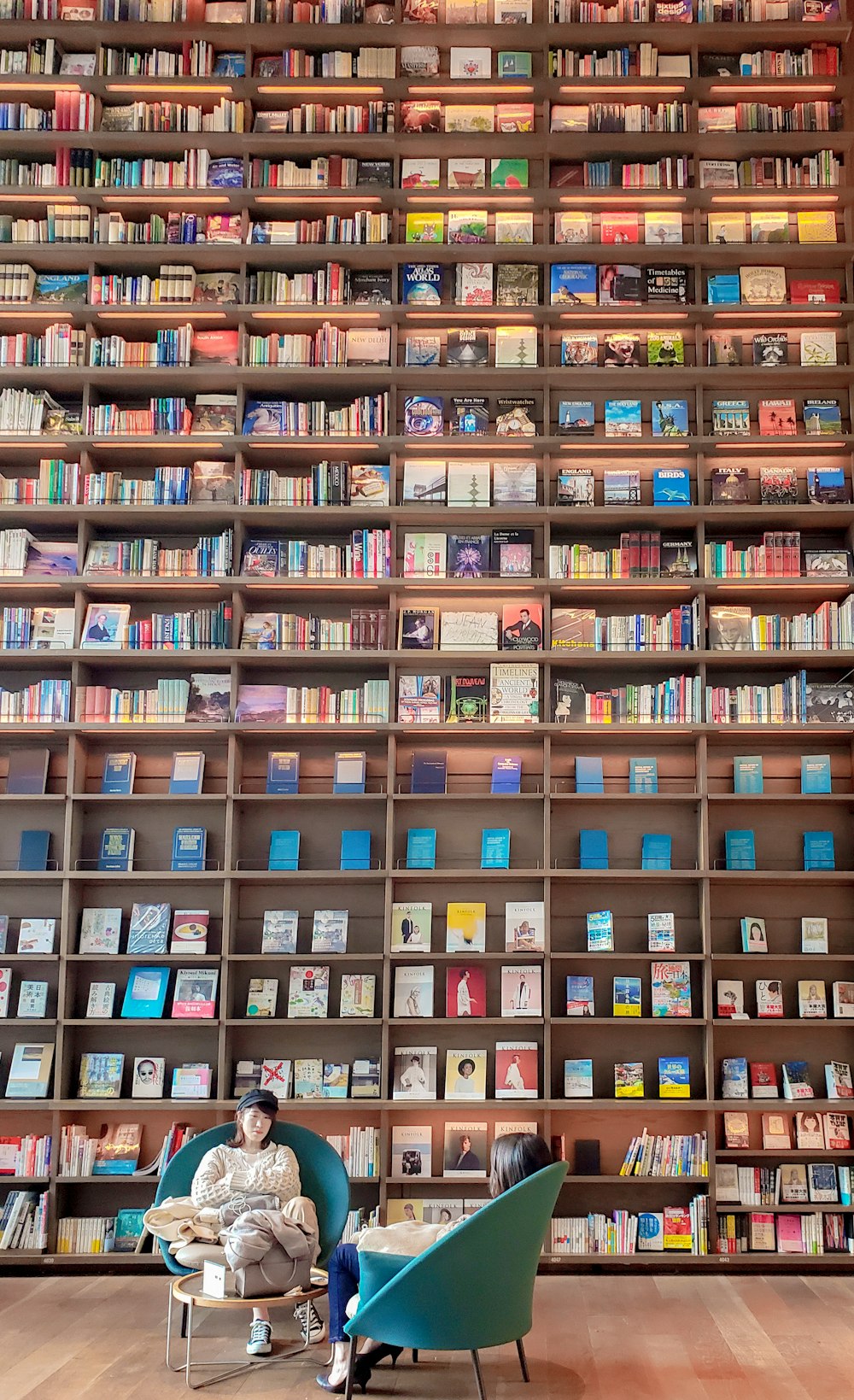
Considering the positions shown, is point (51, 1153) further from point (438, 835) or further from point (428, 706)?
point (428, 706)

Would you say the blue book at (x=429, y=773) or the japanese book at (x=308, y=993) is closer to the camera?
the japanese book at (x=308, y=993)

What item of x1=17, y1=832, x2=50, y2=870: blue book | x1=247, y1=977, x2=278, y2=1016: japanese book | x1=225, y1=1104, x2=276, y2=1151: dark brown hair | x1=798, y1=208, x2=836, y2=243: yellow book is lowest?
x1=225, y1=1104, x2=276, y2=1151: dark brown hair

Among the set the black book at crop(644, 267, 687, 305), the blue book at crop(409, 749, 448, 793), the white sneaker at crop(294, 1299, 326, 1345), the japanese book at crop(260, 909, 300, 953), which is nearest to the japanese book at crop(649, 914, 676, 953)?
the blue book at crop(409, 749, 448, 793)

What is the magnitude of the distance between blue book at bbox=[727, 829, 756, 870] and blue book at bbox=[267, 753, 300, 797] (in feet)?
6.33

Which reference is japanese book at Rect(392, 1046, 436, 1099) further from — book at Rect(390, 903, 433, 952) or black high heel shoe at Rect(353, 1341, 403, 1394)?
black high heel shoe at Rect(353, 1341, 403, 1394)

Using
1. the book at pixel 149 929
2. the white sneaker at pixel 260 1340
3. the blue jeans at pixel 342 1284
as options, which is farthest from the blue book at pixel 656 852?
the white sneaker at pixel 260 1340

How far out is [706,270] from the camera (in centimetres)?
605

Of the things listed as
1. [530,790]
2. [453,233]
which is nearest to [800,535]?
[530,790]

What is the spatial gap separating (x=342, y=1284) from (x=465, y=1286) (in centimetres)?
49

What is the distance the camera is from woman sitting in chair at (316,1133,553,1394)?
3693 millimetres

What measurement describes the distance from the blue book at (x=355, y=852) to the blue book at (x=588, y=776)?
97 centimetres

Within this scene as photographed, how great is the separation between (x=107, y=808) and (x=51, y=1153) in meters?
1.49

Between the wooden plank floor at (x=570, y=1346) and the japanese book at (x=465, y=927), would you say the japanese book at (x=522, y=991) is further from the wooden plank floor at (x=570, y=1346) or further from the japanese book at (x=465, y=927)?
Result: the wooden plank floor at (x=570, y=1346)

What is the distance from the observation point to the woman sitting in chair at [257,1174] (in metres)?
4.22
